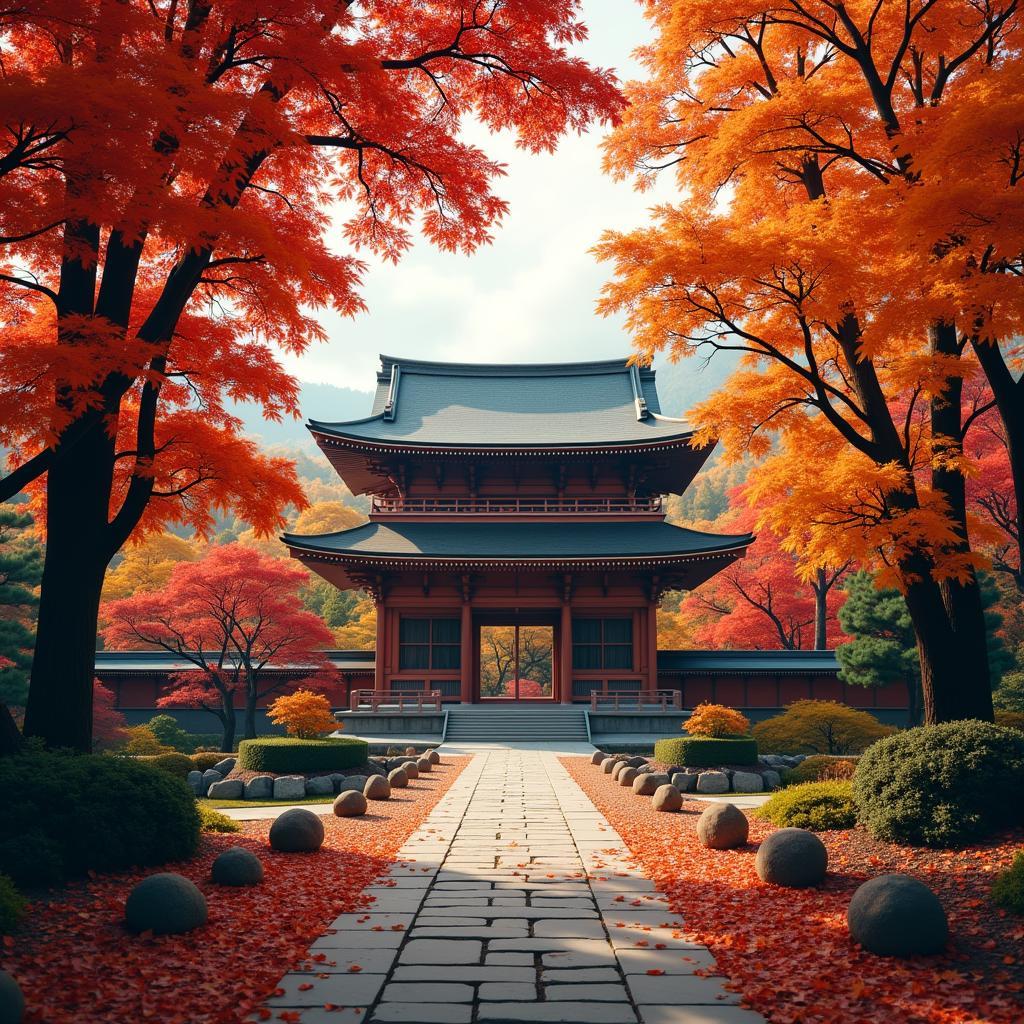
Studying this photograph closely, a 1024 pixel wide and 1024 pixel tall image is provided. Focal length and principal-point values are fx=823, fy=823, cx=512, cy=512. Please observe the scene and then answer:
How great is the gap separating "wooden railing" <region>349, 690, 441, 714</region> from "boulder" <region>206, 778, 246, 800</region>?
340 inches

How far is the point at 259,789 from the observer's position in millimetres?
15625

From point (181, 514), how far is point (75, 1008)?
7.05 m

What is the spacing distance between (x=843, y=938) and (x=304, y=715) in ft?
43.7

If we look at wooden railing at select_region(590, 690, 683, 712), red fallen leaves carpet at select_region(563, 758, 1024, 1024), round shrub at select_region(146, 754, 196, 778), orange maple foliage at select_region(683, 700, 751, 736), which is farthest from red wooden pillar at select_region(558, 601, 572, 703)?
red fallen leaves carpet at select_region(563, 758, 1024, 1024)

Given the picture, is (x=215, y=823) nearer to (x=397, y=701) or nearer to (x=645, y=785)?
(x=645, y=785)

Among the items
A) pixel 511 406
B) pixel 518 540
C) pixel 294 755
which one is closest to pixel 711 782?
pixel 294 755

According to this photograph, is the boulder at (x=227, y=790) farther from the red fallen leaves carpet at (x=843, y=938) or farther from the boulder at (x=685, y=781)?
the red fallen leaves carpet at (x=843, y=938)

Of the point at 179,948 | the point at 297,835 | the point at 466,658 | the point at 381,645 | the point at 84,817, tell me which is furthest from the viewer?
the point at 381,645

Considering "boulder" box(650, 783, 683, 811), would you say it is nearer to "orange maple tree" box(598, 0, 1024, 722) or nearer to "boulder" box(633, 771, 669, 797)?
"boulder" box(633, 771, 669, 797)

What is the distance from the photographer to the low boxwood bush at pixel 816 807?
8.77 metres

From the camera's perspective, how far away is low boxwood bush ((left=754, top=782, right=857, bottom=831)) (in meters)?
8.77

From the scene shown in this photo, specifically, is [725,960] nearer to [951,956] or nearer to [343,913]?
[951,956]

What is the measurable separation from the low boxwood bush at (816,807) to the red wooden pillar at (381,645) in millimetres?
17924

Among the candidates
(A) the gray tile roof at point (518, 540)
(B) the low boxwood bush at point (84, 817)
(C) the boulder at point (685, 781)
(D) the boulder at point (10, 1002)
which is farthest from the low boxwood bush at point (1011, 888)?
(A) the gray tile roof at point (518, 540)
